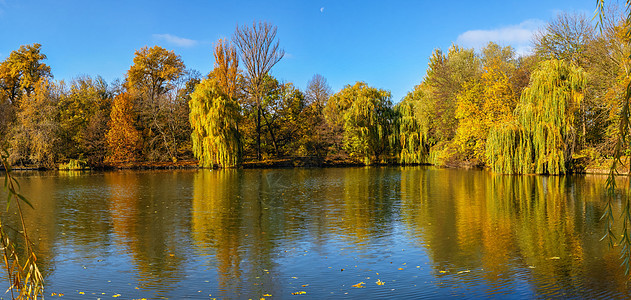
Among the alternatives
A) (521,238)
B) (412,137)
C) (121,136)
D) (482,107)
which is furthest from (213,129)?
(521,238)

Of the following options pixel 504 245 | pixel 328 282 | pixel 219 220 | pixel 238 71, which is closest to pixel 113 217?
pixel 219 220

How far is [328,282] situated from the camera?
7066 millimetres

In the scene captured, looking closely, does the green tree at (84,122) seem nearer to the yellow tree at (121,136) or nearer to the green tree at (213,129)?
the yellow tree at (121,136)

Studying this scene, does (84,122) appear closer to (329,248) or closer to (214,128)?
(214,128)

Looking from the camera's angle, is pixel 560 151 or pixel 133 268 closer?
pixel 133 268

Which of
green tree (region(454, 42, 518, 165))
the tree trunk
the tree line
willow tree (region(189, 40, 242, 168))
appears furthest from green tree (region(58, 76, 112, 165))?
green tree (region(454, 42, 518, 165))

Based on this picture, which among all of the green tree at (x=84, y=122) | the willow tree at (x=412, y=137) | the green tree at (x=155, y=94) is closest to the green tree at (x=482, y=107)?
the willow tree at (x=412, y=137)

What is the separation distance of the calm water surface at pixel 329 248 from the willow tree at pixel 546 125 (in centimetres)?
1040

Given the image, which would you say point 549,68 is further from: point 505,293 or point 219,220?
point 505,293

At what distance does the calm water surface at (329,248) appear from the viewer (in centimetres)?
680

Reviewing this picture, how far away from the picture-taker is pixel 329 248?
369 inches

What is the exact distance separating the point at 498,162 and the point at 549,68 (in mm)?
6193

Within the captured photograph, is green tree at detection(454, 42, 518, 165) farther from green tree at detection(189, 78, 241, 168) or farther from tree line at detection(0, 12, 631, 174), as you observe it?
green tree at detection(189, 78, 241, 168)

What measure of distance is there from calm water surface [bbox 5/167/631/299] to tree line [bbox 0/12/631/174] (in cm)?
1190
